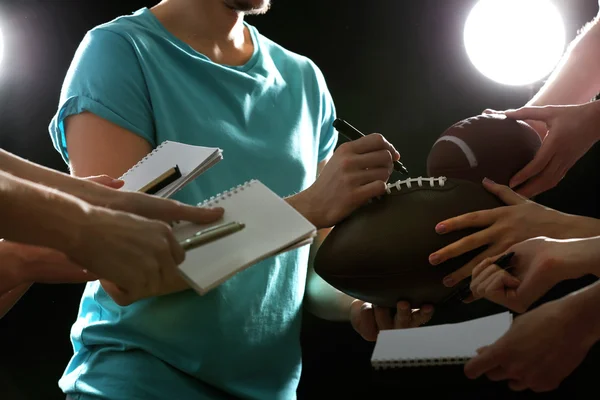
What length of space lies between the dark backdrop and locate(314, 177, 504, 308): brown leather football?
38.1 inches

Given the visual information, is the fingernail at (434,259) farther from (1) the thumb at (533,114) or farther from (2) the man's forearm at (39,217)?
(2) the man's forearm at (39,217)

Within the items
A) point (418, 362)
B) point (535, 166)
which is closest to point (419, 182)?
point (535, 166)

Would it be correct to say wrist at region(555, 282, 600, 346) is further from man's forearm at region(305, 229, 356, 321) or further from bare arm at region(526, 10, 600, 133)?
bare arm at region(526, 10, 600, 133)

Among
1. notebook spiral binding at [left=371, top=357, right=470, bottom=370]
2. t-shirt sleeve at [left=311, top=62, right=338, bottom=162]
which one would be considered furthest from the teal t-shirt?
notebook spiral binding at [left=371, top=357, right=470, bottom=370]

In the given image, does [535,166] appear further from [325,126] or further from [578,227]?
[325,126]

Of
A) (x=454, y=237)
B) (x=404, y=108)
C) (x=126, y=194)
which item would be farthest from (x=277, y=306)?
(x=404, y=108)

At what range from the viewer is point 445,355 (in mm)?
934

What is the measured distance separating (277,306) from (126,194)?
519 mm

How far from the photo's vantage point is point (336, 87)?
2223mm

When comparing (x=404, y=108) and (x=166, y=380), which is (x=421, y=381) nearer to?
(x=166, y=380)

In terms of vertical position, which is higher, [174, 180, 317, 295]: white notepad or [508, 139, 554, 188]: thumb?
[174, 180, 317, 295]: white notepad

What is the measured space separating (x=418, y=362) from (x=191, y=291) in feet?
1.42

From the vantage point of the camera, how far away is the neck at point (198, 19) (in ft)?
4.63

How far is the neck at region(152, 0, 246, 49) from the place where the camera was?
1.41 m
